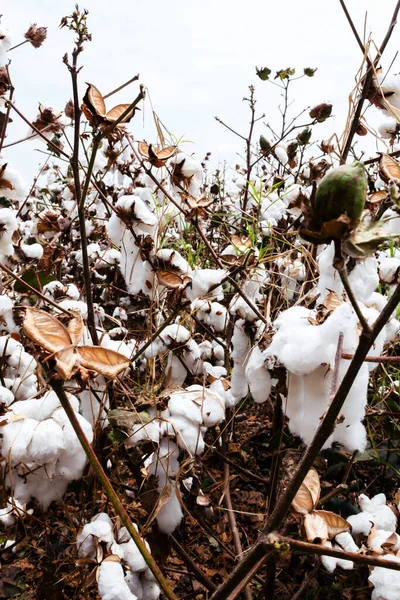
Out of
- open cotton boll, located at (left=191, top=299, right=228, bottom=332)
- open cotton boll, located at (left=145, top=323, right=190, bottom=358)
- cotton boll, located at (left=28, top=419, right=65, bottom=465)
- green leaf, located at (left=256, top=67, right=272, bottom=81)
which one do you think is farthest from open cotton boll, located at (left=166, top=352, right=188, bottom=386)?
green leaf, located at (left=256, top=67, right=272, bottom=81)

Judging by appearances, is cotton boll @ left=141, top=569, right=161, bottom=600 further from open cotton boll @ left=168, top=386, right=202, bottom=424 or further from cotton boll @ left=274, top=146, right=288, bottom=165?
cotton boll @ left=274, top=146, right=288, bottom=165

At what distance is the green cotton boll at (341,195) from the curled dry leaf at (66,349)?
23 cm

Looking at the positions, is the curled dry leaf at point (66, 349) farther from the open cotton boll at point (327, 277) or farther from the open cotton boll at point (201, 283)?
the open cotton boll at point (201, 283)

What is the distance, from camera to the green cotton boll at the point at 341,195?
37 cm

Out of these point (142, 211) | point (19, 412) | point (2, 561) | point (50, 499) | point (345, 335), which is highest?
point (142, 211)

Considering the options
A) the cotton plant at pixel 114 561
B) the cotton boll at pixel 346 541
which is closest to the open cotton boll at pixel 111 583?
the cotton plant at pixel 114 561

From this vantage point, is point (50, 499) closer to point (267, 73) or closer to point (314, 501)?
point (314, 501)

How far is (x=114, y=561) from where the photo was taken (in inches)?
28.5

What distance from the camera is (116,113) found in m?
0.78

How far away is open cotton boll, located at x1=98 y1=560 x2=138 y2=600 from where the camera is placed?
69cm

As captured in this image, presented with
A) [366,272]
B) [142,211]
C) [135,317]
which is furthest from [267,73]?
[366,272]

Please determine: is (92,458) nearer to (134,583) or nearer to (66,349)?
(66,349)

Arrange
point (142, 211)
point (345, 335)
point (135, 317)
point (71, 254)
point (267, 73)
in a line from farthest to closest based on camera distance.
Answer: point (71, 254) → point (267, 73) → point (135, 317) → point (142, 211) → point (345, 335)

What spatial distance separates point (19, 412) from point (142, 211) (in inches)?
16.6
